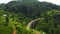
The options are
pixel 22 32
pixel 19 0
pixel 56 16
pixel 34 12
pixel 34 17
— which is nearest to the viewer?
pixel 22 32

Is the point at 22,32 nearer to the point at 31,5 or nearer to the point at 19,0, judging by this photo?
the point at 31,5

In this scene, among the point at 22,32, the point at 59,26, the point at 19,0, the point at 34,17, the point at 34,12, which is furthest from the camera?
the point at 19,0

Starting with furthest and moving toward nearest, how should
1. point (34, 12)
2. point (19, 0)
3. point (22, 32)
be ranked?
point (19, 0) → point (34, 12) → point (22, 32)

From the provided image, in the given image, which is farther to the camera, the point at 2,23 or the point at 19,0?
the point at 19,0

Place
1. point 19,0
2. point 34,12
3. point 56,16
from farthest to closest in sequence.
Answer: point 19,0
point 34,12
point 56,16

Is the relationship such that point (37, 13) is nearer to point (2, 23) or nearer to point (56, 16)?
point (56, 16)

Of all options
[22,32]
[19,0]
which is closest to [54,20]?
[22,32]

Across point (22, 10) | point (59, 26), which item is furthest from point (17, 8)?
point (59, 26)

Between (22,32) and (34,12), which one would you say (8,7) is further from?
(22,32)

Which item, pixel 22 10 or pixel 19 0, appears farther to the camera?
pixel 19 0
